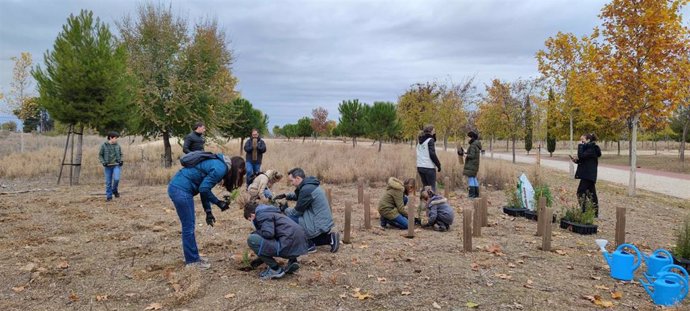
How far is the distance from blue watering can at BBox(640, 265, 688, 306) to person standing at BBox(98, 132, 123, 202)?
376 inches

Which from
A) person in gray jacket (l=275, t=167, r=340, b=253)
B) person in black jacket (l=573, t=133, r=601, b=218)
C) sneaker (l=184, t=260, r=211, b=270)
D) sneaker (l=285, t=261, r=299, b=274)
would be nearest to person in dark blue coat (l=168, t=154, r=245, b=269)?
sneaker (l=184, t=260, r=211, b=270)

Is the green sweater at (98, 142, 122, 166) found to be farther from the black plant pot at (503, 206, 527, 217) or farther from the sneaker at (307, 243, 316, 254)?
the black plant pot at (503, 206, 527, 217)

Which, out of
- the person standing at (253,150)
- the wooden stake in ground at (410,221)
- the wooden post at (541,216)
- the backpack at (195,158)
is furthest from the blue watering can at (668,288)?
the person standing at (253,150)

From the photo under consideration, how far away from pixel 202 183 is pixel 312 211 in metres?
1.49

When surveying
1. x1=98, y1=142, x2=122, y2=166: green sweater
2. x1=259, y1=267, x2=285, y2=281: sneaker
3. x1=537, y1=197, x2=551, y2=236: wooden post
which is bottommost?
x1=259, y1=267, x2=285, y2=281: sneaker

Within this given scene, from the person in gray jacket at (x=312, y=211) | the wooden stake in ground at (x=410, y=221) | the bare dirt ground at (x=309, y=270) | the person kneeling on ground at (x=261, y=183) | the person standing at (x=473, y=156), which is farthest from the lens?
the person standing at (x=473, y=156)

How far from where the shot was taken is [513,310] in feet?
13.0

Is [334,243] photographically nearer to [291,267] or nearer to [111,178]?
[291,267]

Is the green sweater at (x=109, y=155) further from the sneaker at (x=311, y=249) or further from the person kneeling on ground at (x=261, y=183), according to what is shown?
the sneaker at (x=311, y=249)

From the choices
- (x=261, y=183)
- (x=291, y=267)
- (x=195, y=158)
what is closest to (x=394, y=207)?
(x=261, y=183)

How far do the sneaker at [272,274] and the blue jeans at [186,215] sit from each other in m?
0.87

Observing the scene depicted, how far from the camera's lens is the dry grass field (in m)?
4.16

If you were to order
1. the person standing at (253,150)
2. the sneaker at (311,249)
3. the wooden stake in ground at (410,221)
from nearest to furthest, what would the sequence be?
the sneaker at (311,249) < the wooden stake in ground at (410,221) < the person standing at (253,150)

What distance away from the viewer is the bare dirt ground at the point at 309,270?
13.6 feet
